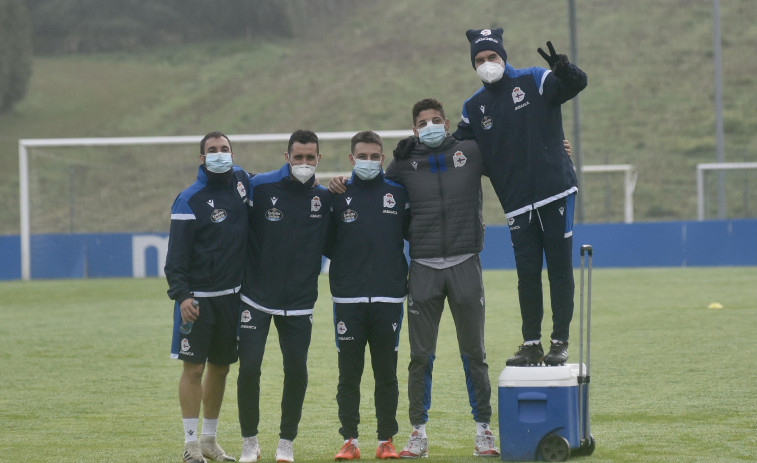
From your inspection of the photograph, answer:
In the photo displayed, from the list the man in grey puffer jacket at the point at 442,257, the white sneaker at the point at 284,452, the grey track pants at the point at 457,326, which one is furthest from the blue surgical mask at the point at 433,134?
the white sneaker at the point at 284,452

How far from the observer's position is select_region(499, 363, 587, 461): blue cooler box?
5973 mm

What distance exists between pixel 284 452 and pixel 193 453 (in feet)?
1.72

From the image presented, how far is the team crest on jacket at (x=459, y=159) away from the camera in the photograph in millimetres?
6516

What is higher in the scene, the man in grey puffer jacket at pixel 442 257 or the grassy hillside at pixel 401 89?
the grassy hillside at pixel 401 89

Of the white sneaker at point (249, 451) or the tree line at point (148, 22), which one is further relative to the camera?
the tree line at point (148, 22)

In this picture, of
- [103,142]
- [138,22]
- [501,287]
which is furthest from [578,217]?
[138,22]

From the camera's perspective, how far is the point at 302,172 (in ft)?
21.3

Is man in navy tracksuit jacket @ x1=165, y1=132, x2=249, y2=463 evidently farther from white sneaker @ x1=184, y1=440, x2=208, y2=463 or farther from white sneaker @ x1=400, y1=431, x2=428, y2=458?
white sneaker @ x1=400, y1=431, x2=428, y2=458

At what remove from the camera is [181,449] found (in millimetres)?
6891

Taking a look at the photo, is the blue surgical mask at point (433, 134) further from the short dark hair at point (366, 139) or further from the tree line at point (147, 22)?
the tree line at point (147, 22)

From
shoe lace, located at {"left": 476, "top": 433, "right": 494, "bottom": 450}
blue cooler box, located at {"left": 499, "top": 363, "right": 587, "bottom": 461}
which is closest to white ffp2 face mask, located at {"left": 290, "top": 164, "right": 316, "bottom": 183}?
blue cooler box, located at {"left": 499, "top": 363, "right": 587, "bottom": 461}

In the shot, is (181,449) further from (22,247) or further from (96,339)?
(22,247)

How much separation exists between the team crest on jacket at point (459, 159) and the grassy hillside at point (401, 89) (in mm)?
29611

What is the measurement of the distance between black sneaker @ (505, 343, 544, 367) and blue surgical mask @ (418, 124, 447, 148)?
4.33 ft
